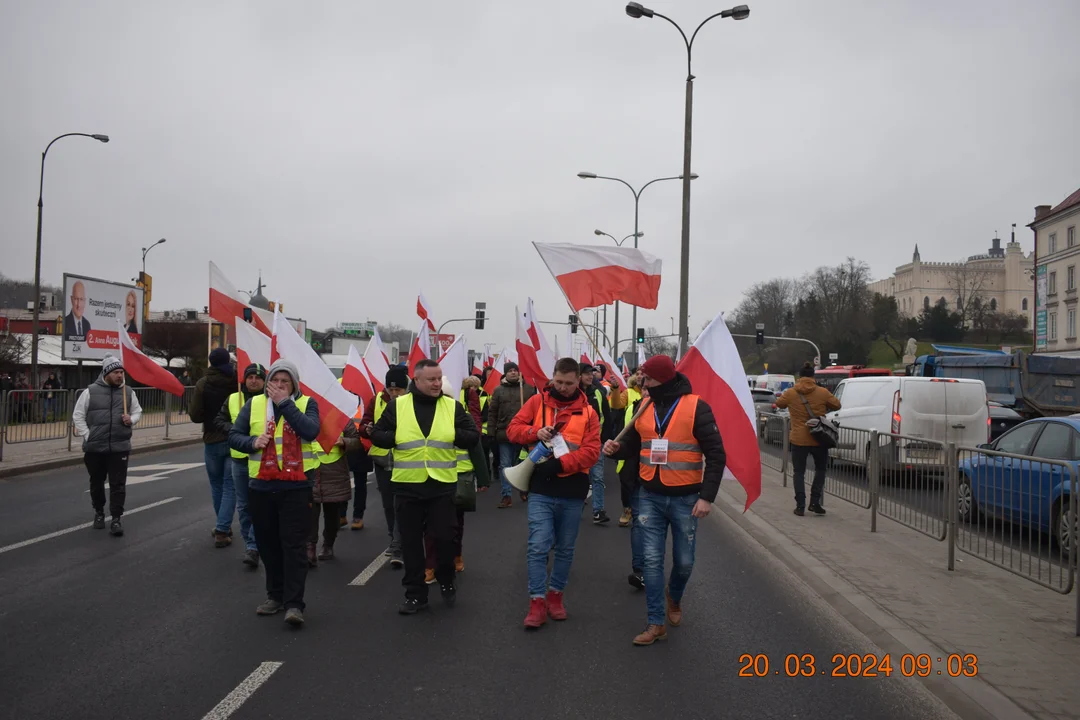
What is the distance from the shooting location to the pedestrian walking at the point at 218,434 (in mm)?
8156

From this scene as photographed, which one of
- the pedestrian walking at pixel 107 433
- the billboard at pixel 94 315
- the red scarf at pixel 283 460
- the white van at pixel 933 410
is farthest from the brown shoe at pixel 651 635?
the billboard at pixel 94 315

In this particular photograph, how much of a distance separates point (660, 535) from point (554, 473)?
0.84 metres

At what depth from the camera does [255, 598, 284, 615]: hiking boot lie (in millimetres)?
5922

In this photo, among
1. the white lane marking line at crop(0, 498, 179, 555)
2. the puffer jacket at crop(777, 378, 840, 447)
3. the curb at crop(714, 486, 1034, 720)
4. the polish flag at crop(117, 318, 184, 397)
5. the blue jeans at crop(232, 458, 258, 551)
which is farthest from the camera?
the polish flag at crop(117, 318, 184, 397)

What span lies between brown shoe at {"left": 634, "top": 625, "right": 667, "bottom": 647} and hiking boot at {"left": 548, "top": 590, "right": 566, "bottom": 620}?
67cm

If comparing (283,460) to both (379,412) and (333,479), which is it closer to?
(333,479)

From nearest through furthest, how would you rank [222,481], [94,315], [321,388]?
[321,388] → [222,481] → [94,315]

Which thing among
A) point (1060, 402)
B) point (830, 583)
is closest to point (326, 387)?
point (830, 583)

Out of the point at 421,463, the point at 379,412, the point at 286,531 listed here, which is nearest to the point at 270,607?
the point at 286,531

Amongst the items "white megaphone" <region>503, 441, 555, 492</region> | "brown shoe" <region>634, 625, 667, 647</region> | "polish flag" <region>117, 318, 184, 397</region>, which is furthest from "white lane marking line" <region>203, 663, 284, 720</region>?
"polish flag" <region>117, 318, 184, 397</region>

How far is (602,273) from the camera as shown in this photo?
32.6 feet

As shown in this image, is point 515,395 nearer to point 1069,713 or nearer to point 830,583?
point 830,583

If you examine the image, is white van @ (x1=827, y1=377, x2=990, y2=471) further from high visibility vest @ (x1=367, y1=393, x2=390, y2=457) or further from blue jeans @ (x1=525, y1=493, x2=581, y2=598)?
blue jeans @ (x1=525, y1=493, x2=581, y2=598)

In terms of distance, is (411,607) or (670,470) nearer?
(670,470)
